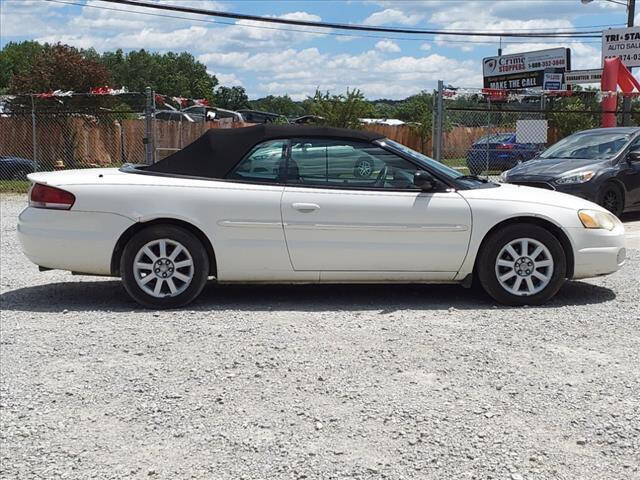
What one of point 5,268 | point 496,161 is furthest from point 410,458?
point 496,161

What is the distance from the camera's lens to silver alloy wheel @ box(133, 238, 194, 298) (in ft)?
19.7

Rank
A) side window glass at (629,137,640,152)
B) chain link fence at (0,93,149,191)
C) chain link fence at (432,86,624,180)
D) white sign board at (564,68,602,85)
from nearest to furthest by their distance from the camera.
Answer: side window glass at (629,137,640,152) < chain link fence at (432,86,624,180) < chain link fence at (0,93,149,191) < white sign board at (564,68,602,85)

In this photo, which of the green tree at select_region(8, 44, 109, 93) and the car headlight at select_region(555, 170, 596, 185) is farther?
the green tree at select_region(8, 44, 109, 93)

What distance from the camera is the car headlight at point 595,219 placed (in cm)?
621

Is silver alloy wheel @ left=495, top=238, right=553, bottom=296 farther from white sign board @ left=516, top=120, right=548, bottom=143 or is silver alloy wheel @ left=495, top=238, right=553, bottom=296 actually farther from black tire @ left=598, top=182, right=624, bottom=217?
white sign board @ left=516, top=120, right=548, bottom=143

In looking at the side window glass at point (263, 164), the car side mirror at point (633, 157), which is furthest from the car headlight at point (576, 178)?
the side window glass at point (263, 164)

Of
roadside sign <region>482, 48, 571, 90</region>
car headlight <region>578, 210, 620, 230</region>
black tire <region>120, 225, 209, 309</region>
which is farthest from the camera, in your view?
roadside sign <region>482, 48, 571, 90</region>

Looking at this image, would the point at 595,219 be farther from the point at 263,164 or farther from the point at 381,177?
the point at 263,164

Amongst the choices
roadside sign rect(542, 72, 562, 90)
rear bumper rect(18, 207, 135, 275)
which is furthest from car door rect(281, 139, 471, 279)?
roadside sign rect(542, 72, 562, 90)

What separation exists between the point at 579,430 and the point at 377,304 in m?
2.72

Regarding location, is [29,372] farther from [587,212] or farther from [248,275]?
[587,212]

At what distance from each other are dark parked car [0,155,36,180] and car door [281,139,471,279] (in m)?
16.7

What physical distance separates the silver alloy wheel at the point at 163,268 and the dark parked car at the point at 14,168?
16.2m

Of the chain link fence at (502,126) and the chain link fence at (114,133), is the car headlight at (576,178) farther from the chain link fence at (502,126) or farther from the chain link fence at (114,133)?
the chain link fence at (114,133)
